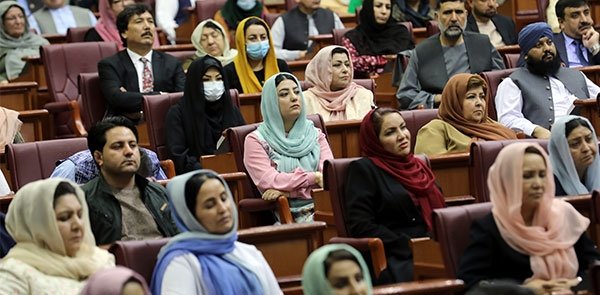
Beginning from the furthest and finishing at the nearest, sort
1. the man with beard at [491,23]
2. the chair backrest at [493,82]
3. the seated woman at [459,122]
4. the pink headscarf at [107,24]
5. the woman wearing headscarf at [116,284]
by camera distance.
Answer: the pink headscarf at [107,24]
the man with beard at [491,23]
the chair backrest at [493,82]
the seated woman at [459,122]
the woman wearing headscarf at [116,284]

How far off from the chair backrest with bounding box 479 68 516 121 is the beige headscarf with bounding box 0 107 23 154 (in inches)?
85.1

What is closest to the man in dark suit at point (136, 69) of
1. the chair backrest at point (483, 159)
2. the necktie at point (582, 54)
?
the necktie at point (582, 54)

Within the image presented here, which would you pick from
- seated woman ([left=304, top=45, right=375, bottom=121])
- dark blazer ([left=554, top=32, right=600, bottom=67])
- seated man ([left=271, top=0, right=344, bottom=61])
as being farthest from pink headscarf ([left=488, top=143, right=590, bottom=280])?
seated man ([left=271, top=0, right=344, bottom=61])

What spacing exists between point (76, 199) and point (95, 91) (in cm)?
328

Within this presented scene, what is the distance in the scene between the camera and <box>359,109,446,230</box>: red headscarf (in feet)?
18.0

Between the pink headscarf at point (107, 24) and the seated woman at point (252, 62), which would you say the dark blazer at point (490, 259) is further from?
the pink headscarf at point (107, 24)

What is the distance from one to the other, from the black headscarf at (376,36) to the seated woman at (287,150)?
7.14ft

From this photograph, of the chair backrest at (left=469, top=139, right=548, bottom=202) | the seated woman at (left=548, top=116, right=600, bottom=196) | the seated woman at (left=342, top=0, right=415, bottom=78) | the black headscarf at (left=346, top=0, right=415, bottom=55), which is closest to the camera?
the seated woman at (left=548, top=116, right=600, bottom=196)

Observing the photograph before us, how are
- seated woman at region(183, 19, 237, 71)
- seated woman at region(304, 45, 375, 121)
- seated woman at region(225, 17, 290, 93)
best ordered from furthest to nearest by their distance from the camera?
seated woman at region(183, 19, 237, 71)
seated woman at region(225, 17, 290, 93)
seated woman at region(304, 45, 375, 121)

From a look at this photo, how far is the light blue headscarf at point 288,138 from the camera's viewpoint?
248 inches

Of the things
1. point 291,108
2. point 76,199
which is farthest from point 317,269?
point 291,108

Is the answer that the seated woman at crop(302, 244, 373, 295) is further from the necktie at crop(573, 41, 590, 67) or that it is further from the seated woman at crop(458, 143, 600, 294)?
the necktie at crop(573, 41, 590, 67)

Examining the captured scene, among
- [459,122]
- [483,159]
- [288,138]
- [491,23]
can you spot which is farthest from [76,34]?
[483,159]

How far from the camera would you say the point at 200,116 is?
686 cm
